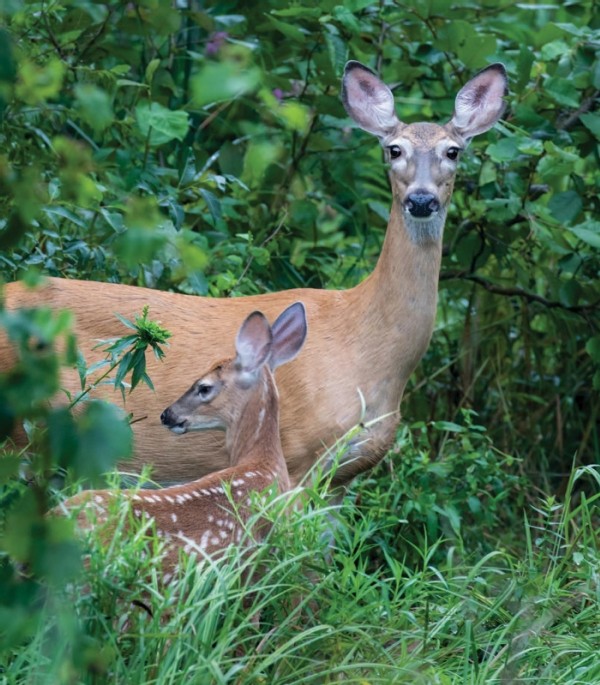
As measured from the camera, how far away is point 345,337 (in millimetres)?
5320

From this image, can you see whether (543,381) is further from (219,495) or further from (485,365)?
(219,495)

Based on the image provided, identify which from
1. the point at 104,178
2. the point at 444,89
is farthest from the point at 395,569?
the point at 444,89

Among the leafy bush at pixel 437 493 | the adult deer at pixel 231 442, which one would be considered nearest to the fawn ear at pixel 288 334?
the adult deer at pixel 231 442

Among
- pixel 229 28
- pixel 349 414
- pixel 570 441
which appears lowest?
pixel 570 441

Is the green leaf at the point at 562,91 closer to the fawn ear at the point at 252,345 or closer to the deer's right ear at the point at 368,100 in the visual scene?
the deer's right ear at the point at 368,100

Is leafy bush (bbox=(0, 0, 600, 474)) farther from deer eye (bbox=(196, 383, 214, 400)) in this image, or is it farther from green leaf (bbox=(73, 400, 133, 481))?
green leaf (bbox=(73, 400, 133, 481))

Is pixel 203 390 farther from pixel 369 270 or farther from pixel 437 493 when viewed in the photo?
pixel 369 270

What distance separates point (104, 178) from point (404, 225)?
65.0 inches

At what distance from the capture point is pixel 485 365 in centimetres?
719

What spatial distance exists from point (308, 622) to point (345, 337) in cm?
162

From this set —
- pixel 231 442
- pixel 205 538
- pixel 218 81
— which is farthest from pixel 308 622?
pixel 218 81

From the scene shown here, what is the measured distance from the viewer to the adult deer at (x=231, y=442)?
3.94 m

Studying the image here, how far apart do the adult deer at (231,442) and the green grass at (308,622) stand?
5.3 inches

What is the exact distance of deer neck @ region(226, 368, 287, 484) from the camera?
4633 millimetres
